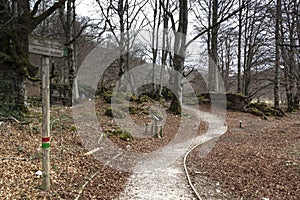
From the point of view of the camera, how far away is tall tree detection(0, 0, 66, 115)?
7961 mm

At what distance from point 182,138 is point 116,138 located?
3.10m

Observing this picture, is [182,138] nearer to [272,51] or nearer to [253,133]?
[253,133]

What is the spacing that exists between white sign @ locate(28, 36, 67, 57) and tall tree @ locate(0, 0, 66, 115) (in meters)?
4.06

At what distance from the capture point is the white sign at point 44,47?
13.6ft

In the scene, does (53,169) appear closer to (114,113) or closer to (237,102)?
(114,113)

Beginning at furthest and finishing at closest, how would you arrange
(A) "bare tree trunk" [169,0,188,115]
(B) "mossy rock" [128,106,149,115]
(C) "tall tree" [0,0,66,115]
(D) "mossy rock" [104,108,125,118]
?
(A) "bare tree trunk" [169,0,188,115], (B) "mossy rock" [128,106,149,115], (D) "mossy rock" [104,108,125,118], (C) "tall tree" [0,0,66,115]

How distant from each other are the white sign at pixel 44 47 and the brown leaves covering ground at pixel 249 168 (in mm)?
3753

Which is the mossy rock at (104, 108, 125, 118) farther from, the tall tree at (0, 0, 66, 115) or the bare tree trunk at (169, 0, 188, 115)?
the tall tree at (0, 0, 66, 115)

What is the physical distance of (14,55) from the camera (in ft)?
26.7

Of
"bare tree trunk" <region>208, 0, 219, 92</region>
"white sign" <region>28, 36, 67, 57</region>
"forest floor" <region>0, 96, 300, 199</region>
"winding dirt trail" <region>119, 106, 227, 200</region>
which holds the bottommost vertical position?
"winding dirt trail" <region>119, 106, 227, 200</region>

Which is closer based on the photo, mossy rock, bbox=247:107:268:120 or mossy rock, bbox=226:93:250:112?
mossy rock, bbox=247:107:268:120

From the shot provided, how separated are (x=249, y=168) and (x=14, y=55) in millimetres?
7534

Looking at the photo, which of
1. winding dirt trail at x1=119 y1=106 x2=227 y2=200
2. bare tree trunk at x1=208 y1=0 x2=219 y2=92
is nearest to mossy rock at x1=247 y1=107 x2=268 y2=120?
bare tree trunk at x1=208 y1=0 x2=219 y2=92

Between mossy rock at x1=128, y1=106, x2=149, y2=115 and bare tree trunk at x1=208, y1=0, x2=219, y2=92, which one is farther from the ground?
bare tree trunk at x1=208, y1=0, x2=219, y2=92
